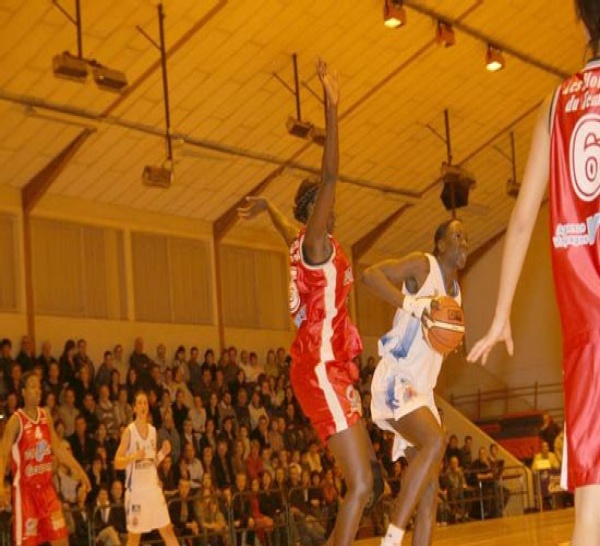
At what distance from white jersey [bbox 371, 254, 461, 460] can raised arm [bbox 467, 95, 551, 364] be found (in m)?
3.23

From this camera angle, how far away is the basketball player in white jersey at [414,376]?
605 cm

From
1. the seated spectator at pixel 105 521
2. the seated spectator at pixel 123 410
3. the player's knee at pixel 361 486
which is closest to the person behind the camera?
the player's knee at pixel 361 486

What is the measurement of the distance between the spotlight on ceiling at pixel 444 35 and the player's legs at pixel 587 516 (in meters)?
15.3

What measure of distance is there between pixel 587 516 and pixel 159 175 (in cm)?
1327

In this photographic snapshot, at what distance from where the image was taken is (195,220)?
2089 cm

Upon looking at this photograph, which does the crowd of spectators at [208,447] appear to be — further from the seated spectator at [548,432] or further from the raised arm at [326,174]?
the raised arm at [326,174]

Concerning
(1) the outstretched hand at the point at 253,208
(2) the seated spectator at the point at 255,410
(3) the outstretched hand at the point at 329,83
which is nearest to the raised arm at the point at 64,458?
(1) the outstretched hand at the point at 253,208

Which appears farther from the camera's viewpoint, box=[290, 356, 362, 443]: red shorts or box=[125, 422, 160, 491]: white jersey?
box=[125, 422, 160, 491]: white jersey

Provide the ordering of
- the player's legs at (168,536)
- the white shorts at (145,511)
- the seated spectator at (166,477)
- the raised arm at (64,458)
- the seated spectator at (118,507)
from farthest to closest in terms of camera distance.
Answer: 1. the seated spectator at (166,477)
2. the seated spectator at (118,507)
3. the player's legs at (168,536)
4. the white shorts at (145,511)
5. the raised arm at (64,458)

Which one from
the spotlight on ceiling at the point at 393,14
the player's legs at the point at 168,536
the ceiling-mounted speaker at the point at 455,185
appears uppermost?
the spotlight on ceiling at the point at 393,14

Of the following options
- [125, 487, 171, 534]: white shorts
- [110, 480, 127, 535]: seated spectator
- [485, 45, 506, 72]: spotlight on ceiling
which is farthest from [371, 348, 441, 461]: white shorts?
[485, 45, 506, 72]: spotlight on ceiling

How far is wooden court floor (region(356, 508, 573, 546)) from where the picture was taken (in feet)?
34.8

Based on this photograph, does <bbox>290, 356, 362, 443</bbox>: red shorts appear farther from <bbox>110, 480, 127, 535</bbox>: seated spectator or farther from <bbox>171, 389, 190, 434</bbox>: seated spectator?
<bbox>171, 389, 190, 434</bbox>: seated spectator

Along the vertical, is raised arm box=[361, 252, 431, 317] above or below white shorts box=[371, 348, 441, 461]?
above
